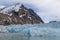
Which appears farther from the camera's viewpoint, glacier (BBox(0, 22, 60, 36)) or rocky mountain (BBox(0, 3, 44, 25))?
rocky mountain (BBox(0, 3, 44, 25))

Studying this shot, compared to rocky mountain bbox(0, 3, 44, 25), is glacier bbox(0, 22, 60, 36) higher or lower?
higher

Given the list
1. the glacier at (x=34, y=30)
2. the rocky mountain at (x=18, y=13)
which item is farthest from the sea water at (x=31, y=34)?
the rocky mountain at (x=18, y=13)

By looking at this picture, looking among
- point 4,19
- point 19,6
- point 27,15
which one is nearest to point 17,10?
point 19,6

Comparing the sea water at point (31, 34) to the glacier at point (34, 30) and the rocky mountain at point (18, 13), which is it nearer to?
the glacier at point (34, 30)

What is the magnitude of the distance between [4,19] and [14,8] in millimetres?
24681

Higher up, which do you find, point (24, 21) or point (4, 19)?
point (4, 19)

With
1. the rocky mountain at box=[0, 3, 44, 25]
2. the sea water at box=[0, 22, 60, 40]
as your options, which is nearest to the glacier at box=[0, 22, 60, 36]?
the sea water at box=[0, 22, 60, 40]

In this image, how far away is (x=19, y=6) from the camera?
420ft

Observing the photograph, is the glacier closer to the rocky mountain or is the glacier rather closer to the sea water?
the sea water

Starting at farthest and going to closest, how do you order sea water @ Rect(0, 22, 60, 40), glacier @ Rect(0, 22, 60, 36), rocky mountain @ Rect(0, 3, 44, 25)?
rocky mountain @ Rect(0, 3, 44, 25) < glacier @ Rect(0, 22, 60, 36) < sea water @ Rect(0, 22, 60, 40)

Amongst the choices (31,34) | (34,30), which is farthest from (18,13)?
(31,34)

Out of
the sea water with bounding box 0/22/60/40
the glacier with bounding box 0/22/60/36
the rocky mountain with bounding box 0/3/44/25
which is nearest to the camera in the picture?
the sea water with bounding box 0/22/60/40

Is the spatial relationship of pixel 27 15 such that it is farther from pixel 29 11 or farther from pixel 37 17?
pixel 37 17

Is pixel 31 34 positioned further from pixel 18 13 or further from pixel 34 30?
pixel 18 13
